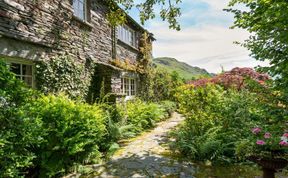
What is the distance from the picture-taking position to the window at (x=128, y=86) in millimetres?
12212

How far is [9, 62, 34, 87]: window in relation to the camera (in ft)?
20.0

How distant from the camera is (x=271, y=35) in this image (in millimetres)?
4184

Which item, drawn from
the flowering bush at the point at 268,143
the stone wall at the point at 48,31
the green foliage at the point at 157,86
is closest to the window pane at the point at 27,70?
the stone wall at the point at 48,31

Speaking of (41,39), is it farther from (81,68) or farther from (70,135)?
(70,135)

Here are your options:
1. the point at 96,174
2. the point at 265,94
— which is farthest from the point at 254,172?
the point at 96,174

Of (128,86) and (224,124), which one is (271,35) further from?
(128,86)

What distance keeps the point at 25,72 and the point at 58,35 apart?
5.27 feet

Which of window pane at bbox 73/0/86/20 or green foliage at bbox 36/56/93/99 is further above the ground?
window pane at bbox 73/0/86/20

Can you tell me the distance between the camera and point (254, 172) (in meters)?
4.79

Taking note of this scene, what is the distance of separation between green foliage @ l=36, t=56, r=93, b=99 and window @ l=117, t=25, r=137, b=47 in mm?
4458

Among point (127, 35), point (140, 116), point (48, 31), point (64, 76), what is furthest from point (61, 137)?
point (127, 35)

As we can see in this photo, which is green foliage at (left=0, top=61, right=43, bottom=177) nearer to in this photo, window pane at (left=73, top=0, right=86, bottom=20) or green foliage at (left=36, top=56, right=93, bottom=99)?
green foliage at (left=36, top=56, right=93, bottom=99)

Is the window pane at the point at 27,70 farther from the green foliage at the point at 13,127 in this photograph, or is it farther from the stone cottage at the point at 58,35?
the green foliage at the point at 13,127

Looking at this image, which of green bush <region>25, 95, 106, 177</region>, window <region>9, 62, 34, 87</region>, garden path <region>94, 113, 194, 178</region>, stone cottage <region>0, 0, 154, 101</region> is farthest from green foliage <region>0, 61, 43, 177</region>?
window <region>9, 62, 34, 87</region>
